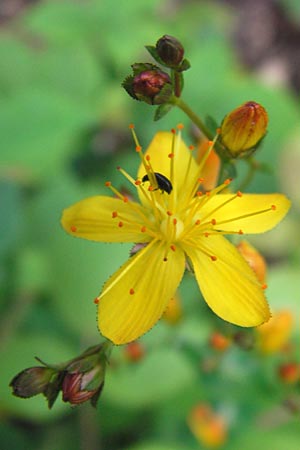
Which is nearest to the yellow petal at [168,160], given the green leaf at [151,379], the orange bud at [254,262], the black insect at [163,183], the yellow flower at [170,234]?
the yellow flower at [170,234]

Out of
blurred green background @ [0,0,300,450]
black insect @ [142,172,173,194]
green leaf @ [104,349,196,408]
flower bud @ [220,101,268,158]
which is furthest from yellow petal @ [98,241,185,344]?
green leaf @ [104,349,196,408]

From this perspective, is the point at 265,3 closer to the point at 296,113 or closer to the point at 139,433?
the point at 296,113

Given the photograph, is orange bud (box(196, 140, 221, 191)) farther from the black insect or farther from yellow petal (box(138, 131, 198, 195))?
the black insect

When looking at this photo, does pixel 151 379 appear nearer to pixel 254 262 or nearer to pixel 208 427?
pixel 208 427

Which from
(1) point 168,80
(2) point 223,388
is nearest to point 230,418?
(2) point 223,388

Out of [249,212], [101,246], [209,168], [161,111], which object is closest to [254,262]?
[249,212]
